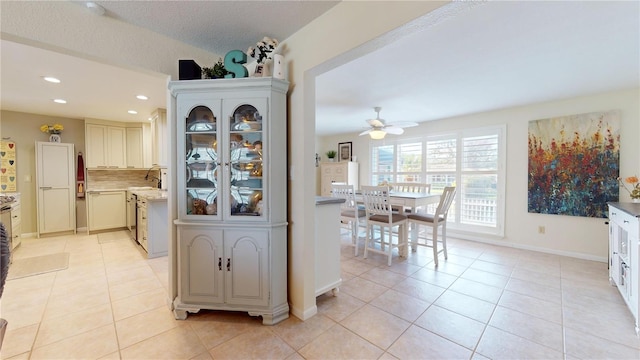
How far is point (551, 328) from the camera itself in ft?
6.31

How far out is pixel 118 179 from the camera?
17.5 feet

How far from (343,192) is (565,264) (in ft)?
→ 9.79

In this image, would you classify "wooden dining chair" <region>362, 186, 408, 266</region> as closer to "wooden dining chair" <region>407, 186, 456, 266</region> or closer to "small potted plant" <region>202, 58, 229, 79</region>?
"wooden dining chair" <region>407, 186, 456, 266</region>

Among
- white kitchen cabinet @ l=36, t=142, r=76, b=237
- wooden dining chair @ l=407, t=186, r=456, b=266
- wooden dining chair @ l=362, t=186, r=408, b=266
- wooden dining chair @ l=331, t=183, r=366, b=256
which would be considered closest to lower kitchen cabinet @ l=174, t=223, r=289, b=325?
wooden dining chair @ l=362, t=186, r=408, b=266

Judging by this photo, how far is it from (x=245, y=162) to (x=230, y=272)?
88 cm

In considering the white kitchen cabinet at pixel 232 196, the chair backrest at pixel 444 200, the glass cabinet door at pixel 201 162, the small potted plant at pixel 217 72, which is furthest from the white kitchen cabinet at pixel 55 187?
the chair backrest at pixel 444 200

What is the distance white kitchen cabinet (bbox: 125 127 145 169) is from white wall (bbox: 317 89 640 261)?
6.11 m

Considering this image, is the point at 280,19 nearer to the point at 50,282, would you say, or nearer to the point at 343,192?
the point at 343,192

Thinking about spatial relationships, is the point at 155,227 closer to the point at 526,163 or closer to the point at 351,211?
the point at 351,211

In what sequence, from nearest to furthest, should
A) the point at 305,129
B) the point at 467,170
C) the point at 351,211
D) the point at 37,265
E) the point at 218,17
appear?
the point at 218,17, the point at 305,129, the point at 37,265, the point at 351,211, the point at 467,170

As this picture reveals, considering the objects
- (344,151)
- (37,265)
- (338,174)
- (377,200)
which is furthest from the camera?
(344,151)

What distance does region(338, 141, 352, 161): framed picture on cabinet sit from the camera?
6425mm

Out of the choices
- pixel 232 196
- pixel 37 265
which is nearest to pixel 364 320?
pixel 232 196

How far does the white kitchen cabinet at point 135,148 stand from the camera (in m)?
5.19
